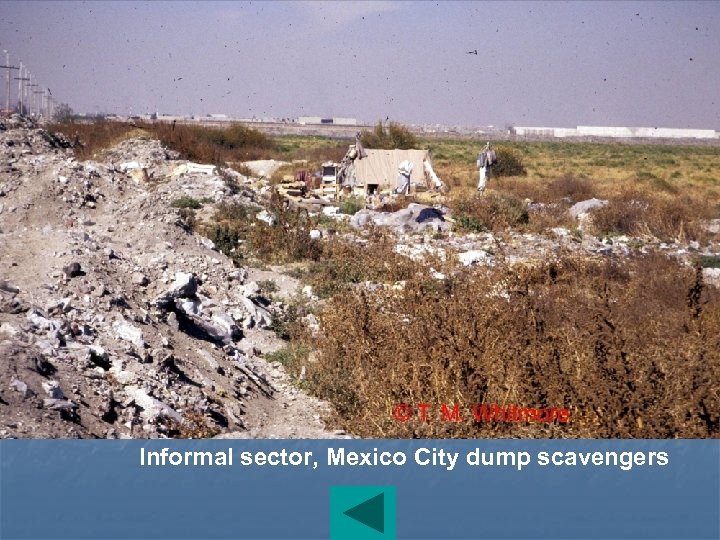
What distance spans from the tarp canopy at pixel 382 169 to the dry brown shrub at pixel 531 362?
563 inches

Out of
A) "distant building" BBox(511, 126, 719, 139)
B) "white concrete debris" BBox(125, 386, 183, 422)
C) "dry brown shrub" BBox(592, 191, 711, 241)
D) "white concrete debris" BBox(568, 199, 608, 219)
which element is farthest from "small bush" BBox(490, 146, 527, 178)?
"distant building" BBox(511, 126, 719, 139)

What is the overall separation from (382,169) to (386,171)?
0.13 meters

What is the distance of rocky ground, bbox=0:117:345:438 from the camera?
17.4 feet

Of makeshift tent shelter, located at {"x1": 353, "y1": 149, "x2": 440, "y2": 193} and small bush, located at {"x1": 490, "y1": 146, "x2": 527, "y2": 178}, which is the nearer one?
makeshift tent shelter, located at {"x1": 353, "y1": 149, "x2": 440, "y2": 193}

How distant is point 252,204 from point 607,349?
11.6 m

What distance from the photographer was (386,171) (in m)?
22.6

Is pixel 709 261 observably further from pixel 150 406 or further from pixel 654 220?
pixel 150 406

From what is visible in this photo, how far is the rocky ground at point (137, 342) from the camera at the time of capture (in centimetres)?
530

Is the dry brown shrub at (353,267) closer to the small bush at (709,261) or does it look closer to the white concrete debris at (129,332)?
the white concrete debris at (129,332)

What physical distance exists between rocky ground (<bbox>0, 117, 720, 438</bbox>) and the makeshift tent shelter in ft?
27.8

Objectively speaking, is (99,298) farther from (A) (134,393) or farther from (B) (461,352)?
(B) (461,352)

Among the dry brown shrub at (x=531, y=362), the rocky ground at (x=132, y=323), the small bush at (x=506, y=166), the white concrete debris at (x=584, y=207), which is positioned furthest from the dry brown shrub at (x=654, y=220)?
the small bush at (x=506, y=166)

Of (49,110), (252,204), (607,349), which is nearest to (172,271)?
(607,349)

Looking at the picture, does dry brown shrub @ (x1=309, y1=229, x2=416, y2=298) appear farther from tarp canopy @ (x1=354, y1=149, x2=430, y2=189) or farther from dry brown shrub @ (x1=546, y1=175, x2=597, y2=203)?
dry brown shrub @ (x1=546, y1=175, x2=597, y2=203)
